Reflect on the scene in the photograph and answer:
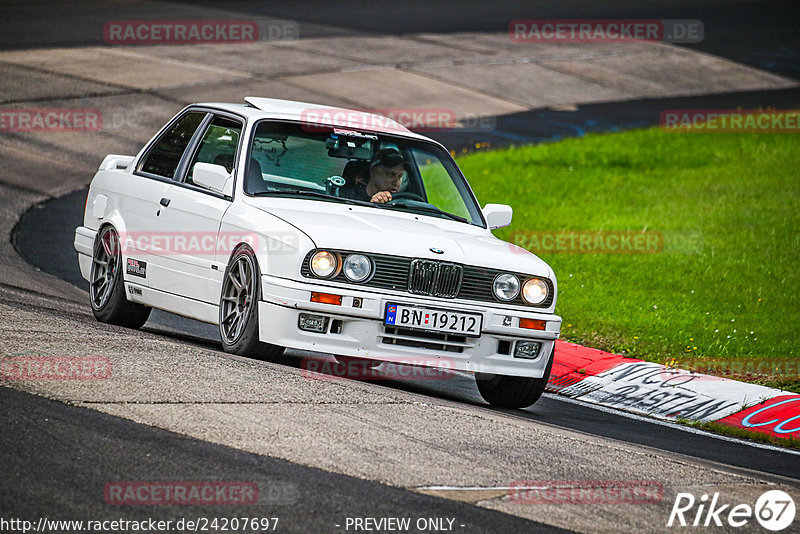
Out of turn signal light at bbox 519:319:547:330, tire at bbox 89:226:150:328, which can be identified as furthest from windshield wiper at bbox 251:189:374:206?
tire at bbox 89:226:150:328

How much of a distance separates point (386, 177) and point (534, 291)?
59.5 inches

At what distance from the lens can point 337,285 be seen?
741cm

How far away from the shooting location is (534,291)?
788 cm

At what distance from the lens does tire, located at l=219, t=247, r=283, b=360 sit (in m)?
7.64

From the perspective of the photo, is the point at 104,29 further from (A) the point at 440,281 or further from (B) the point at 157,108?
(A) the point at 440,281

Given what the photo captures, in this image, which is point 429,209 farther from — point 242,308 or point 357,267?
point 242,308

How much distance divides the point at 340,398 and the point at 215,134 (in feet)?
9.58

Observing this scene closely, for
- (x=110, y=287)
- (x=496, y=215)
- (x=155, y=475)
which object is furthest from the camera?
(x=110, y=287)

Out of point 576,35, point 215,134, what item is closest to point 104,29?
point 576,35

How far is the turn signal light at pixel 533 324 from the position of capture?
779 cm

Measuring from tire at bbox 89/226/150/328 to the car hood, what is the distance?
1643 millimetres

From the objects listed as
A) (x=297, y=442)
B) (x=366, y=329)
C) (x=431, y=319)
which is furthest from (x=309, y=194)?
(x=297, y=442)

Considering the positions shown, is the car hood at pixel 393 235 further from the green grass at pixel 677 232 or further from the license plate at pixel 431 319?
the green grass at pixel 677 232

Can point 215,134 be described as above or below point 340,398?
above
